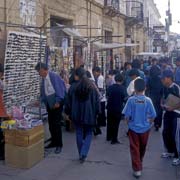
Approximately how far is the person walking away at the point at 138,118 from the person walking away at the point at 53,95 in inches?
65.9

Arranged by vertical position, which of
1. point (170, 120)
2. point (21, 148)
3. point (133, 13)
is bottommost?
point (21, 148)

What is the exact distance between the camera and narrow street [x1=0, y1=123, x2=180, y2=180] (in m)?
6.09

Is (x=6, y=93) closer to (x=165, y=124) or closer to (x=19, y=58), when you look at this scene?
(x=19, y=58)

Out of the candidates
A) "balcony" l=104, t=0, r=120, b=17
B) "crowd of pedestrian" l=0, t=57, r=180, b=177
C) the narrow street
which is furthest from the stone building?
the narrow street

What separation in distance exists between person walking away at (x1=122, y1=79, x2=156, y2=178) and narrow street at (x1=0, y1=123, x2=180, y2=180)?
1.14 feet

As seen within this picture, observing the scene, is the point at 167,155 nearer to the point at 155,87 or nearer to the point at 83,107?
the point at 83,107

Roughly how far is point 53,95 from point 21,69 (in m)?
1.66

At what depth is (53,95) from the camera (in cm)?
723

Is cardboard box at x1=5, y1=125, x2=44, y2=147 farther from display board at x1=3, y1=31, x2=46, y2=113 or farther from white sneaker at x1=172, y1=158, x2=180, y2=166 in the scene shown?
white sneaker at x1=172, y1=158, x2=180, y2=166

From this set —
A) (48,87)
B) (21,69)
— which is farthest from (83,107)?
(21,69)

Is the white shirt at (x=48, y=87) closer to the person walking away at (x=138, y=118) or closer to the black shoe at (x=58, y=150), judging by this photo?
the black shoe at (x=58, y=150)

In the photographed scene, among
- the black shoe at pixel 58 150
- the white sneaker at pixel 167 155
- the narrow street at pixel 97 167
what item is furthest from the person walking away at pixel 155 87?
the black shoe at pixel 58 150

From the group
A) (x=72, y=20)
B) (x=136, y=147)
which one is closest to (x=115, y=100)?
(x=136, y=147)

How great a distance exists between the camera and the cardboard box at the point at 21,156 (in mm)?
6363
